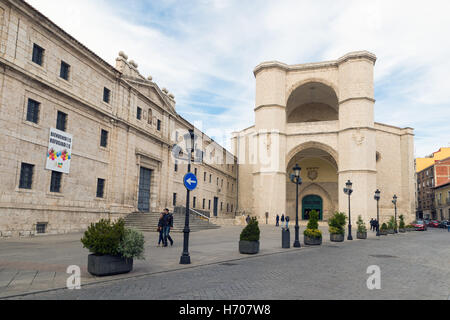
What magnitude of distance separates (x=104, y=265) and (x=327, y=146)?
4016 centimetres

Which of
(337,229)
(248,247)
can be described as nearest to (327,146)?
(337,229)

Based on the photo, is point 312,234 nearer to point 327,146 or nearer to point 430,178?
point 327,146

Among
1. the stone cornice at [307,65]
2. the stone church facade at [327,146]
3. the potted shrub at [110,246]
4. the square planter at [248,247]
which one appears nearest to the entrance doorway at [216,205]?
the stone church facade at [327,146]

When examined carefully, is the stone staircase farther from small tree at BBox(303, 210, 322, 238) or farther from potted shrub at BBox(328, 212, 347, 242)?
potted shrub at BBox(328, 212, 347, 242)

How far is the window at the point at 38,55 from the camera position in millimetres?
18062

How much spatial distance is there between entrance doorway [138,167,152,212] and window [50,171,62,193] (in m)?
8.75

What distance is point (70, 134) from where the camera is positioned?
2042cm

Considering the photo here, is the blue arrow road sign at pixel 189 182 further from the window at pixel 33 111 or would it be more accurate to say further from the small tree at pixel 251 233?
the window at pixel 33 111

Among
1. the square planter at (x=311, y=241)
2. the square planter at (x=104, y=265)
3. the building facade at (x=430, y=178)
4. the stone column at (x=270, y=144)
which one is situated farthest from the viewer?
the building facade at (x=430, y=178)

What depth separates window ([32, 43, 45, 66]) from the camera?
59.3 ft

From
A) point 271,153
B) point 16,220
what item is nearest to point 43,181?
point 16,220

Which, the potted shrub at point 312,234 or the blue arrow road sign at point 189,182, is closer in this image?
the blue arrow road sign at point 189,182

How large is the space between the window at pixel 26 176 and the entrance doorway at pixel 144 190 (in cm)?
1082
